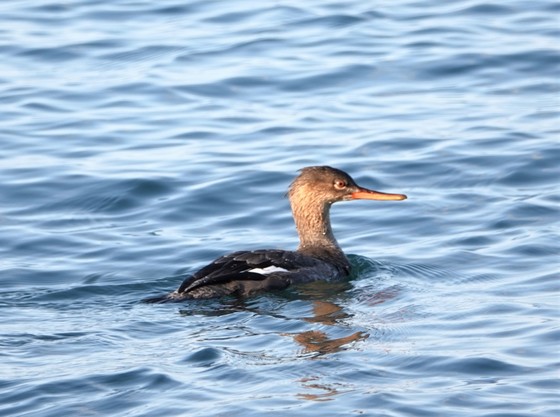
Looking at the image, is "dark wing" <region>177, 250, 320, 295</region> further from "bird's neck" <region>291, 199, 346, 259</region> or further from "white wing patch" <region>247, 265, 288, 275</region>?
"bird's neck" <region>291, 199, 346, 259</region>

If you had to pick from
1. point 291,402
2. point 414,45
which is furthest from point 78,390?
point 414,45

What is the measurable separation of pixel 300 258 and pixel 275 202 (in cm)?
196

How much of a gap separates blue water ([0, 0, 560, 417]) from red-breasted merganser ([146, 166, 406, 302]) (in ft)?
0.53

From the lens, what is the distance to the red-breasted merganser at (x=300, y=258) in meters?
10.4

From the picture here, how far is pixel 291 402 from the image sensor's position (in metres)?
8.04

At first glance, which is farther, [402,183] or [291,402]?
[402,183]

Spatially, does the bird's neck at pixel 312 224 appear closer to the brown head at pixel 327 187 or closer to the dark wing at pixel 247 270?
the brown head at pixel 327 187

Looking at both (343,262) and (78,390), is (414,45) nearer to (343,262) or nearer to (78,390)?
(343,262)

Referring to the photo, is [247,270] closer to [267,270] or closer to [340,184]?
[267,270]

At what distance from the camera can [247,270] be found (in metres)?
10.5

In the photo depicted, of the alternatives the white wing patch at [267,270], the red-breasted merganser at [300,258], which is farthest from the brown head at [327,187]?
the white wing patch at [267,270]

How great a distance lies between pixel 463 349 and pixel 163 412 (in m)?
2.10

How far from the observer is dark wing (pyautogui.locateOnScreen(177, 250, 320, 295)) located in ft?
33.8

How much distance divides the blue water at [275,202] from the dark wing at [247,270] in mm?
171
